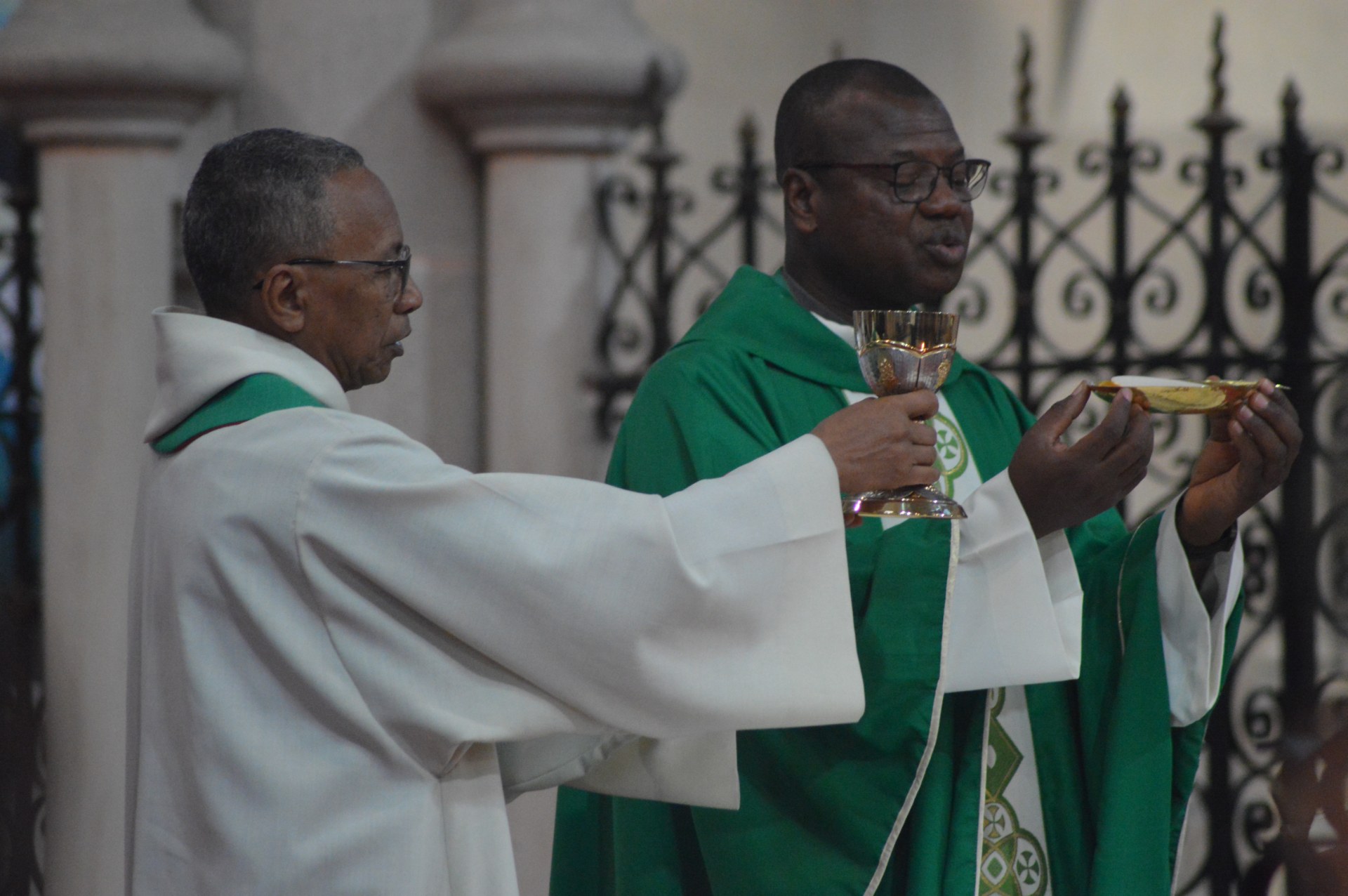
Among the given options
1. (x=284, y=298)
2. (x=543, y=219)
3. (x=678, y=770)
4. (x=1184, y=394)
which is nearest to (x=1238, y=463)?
(x=1184, y=394)

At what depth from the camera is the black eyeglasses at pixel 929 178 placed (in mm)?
2783

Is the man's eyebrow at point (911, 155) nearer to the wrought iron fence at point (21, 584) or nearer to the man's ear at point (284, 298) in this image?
the man's ear at point (284, 298)

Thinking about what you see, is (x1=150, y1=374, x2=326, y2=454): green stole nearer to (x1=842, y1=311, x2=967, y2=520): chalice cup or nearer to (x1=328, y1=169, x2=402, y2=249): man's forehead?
(x1=328, y1=169, x2=402, y2=249): man's forehead

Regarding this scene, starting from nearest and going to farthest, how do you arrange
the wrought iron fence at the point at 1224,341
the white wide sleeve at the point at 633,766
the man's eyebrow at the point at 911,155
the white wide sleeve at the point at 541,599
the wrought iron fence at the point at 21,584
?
the white wide sleeve at the point at 541,599, the white wide sleeve at the point at 633,766, the man's eyebrow at the point at 911,155, the wrought iron fence at the point at 1224,341, the wrought iron fence at the point at 21,584

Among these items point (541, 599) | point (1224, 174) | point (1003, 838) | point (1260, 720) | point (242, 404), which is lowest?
point (1260, 720)

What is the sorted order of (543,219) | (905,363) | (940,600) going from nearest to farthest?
(905,363), (940,600), (543,219)

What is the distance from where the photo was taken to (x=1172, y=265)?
8125 mm

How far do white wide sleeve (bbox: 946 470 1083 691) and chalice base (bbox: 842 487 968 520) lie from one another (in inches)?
8.8

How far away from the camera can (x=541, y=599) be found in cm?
206

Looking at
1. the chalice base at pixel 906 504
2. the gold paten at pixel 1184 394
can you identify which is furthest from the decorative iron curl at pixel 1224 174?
the chalice base at pixel 906 504

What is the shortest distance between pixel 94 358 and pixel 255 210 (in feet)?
8.23

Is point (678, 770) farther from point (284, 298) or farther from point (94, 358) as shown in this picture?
point (94, 358)

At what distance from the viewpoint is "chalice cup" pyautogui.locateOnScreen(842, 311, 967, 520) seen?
2264 mm

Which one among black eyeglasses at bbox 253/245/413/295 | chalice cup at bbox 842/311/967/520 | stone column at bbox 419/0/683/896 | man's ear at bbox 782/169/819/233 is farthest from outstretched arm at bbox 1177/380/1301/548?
stone column at bbox 419/0/683/896
